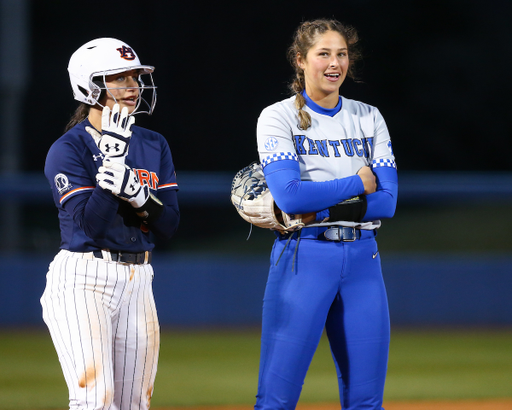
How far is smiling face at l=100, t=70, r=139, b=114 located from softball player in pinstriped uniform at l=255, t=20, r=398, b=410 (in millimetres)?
513

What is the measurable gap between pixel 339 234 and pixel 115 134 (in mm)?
898

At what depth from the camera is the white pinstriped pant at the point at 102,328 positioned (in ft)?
8.00

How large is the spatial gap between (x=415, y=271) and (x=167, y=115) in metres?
8.03

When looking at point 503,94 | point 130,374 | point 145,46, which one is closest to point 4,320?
point 130,374

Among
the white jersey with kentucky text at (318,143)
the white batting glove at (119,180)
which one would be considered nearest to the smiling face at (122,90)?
the white batting glove at (119,180)

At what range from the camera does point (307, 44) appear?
276 cm

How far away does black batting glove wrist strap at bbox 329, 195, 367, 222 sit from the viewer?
2.59m

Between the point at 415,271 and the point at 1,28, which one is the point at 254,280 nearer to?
the point at 415,271

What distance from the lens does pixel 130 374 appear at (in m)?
2.65

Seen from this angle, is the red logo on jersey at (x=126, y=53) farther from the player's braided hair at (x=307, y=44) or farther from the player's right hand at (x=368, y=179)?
the player's right hand at (x=368, y=179)

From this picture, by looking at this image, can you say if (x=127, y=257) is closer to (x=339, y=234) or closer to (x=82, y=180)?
(x=82, y=180)

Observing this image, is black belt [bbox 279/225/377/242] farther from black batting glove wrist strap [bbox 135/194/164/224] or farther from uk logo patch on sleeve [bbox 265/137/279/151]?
black batting glove wrist strap [bbox 135/194/164/224]

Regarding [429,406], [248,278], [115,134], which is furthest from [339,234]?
[248,278]

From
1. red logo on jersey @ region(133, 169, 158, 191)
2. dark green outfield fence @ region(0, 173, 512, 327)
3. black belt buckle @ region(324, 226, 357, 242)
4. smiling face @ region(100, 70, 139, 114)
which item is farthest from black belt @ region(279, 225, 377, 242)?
dark green outfield fence @ region(0, 173, 512, 327)
